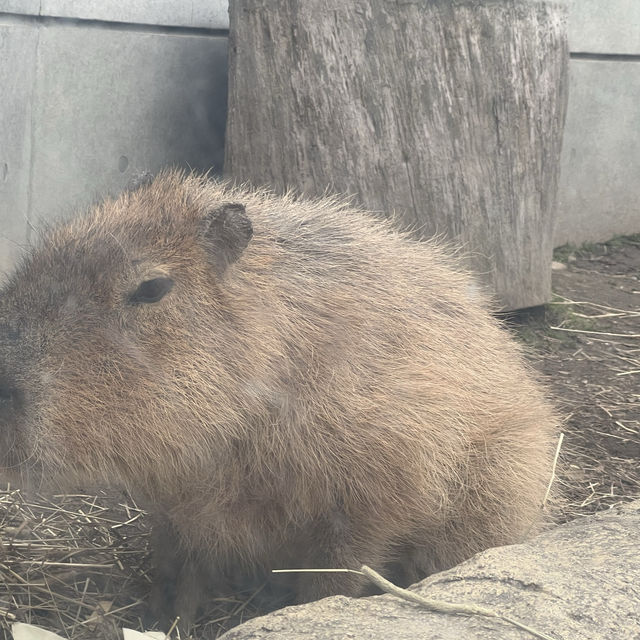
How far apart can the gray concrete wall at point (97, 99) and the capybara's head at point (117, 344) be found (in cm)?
174

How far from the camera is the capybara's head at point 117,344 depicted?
2512 millimetres

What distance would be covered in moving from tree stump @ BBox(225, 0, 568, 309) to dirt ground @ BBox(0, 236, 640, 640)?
28.3 inches

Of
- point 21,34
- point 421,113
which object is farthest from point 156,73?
point 421,113

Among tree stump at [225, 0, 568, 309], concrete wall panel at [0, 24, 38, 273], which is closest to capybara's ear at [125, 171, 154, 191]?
concrete wall panel at [0, 24, 38, 273]

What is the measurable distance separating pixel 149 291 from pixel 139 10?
2814 mm

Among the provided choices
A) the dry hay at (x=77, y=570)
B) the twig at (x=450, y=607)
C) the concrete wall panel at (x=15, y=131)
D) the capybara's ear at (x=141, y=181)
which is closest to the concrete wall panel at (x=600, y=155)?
the concrete wall panel at (x=15, y=131)

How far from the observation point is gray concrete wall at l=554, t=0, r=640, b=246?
7496 mm

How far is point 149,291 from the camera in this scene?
2691 mm

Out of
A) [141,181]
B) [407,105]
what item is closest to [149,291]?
[141,181]

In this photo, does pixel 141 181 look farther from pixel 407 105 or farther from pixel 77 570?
pixel 407 105

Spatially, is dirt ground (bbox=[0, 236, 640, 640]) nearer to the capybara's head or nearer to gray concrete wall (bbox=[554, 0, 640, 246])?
the capybara's head

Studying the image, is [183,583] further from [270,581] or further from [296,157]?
[296,157]

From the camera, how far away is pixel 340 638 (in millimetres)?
2152

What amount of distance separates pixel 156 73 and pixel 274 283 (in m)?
2.65
